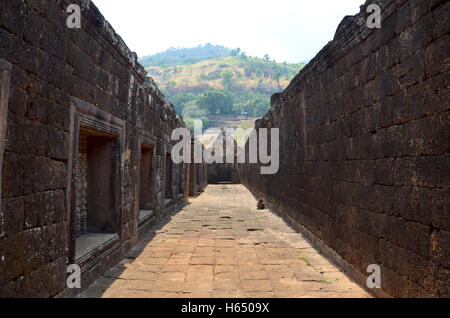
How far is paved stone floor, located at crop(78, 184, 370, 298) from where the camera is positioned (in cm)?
360

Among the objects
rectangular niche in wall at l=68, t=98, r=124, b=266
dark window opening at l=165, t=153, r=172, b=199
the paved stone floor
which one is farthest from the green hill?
rectangular niche in wall at l=68, t=98, r=124, b=266

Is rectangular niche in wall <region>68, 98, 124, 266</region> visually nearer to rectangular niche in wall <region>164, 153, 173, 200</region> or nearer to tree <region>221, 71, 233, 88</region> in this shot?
rectangular niche in wall <region>164, 153, 173, 200</region>

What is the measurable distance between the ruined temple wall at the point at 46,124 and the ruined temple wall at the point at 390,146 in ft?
10.8

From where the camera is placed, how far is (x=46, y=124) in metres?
2.83

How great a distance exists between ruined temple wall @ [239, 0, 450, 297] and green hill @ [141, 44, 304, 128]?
81144mm

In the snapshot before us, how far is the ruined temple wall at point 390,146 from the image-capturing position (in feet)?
8.56

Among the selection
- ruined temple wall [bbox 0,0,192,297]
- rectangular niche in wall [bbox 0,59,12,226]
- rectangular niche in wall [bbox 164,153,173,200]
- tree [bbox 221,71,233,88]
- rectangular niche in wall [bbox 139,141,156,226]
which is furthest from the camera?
tree [bbox 221,71,233,88]

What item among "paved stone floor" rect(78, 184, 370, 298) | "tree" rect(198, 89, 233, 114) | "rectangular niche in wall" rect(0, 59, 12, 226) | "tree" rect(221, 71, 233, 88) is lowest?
"paved stone floor" rect(78, 184, 370, 298)

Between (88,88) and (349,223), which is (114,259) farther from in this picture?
(349,223)

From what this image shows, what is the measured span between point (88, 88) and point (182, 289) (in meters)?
2.60

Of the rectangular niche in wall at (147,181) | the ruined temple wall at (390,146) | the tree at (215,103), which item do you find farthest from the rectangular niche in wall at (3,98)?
the tree at (215,103)

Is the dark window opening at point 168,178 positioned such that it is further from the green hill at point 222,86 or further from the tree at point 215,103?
the tree at point 215,103
